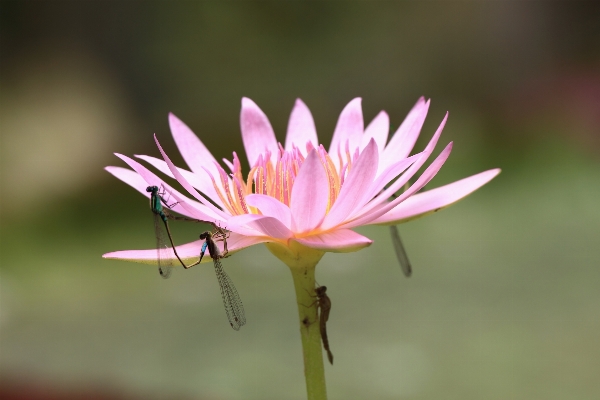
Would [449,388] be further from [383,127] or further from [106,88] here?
[106,88]

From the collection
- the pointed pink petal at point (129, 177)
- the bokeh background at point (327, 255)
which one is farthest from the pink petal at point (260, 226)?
the bokeh background at point (327, 255)

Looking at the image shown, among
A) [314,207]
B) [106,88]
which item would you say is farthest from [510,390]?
[106,88]

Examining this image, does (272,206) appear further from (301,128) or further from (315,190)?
(301,128)

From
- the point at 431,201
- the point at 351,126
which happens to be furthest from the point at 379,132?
the point at 431,201

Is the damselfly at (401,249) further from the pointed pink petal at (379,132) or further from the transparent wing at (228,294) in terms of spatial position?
the transparent wing at (228,294)

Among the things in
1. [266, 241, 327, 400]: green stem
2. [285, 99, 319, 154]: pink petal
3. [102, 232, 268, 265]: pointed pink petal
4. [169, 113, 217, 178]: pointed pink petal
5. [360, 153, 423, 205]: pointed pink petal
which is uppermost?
[285, 99, 319, 154]: pink petal

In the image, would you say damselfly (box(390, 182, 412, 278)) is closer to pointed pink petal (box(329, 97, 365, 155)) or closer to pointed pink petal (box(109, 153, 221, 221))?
pointed pink petal (box(329, 97, 365, 155))

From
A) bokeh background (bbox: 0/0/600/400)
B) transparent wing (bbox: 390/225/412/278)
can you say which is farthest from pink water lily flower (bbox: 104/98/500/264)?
bokeh background (bbox: 0/0/600/400)
